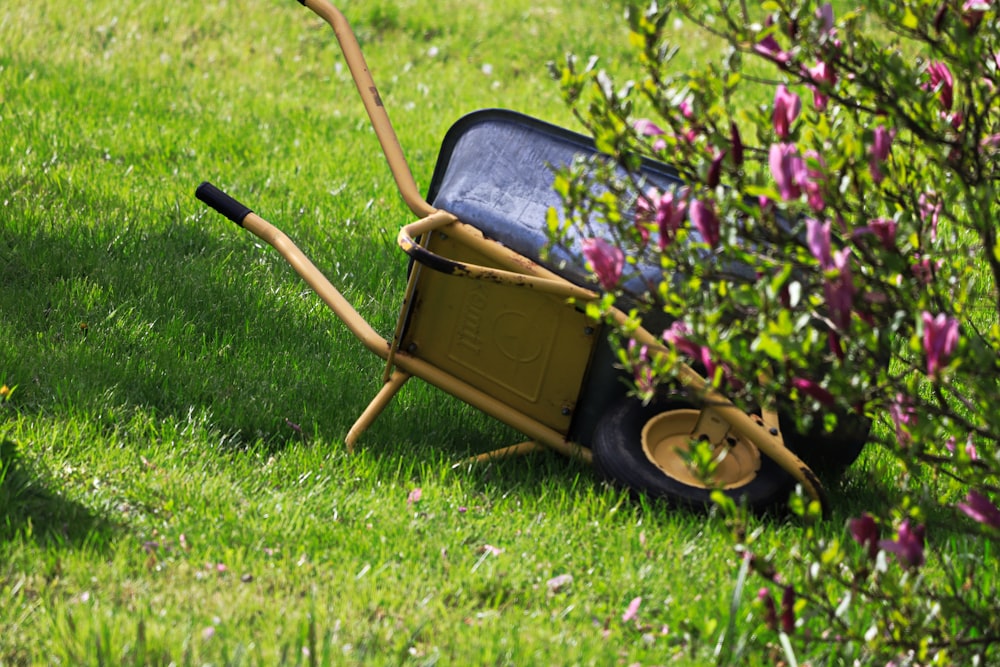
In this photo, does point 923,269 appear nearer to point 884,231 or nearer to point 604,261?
point 884,231

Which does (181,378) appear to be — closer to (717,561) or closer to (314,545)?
(314,545)

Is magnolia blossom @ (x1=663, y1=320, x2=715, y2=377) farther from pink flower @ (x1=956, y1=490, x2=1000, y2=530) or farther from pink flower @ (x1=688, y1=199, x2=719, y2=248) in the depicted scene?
pink flower @ (x1=956, y1=490, x2=1000, y2=530)

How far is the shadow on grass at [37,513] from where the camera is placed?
2658mm

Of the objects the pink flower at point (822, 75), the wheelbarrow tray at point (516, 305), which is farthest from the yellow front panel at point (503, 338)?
the pink flower at point (822, 75)

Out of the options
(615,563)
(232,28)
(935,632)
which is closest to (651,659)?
(615,563)

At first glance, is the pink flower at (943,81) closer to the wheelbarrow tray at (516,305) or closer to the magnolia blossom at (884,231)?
the magnolia blossom at (884,231)

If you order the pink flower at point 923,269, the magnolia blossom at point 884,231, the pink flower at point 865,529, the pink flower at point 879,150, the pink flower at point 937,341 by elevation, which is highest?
the pink flower at point 879,150

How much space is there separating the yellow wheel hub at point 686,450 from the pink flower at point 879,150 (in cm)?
101

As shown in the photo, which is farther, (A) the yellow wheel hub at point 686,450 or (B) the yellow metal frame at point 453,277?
(A) the yellow wheel hub at point 686,450

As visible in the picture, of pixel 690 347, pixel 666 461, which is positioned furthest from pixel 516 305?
pixel 690 347

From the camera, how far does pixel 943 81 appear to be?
2234 mm

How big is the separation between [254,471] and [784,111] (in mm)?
1646

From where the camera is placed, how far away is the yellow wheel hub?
9.72ft

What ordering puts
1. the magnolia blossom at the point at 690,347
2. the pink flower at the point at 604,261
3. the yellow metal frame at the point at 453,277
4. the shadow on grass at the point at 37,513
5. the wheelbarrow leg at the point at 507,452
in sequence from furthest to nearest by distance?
the wheelbarrow leg at the point at 507,452 → the yellow metal frame at the point at 453,277 → the shadow on grass at the point at 37,513 → the pink flower at the point at 604,261 → the magnolia blossom at the point at 690,347
